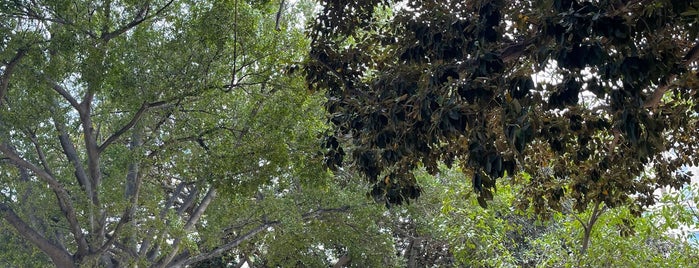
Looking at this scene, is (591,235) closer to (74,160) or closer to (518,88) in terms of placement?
(518,88)

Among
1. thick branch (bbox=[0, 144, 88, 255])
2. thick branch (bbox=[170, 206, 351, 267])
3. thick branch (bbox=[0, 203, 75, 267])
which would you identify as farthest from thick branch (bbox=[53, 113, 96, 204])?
thick branch (bbox=[170, 206, 351, 267])

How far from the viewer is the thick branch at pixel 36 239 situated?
8477 millimetres

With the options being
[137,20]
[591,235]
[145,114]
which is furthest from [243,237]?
[591,235]

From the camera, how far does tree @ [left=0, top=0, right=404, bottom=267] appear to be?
6.73m

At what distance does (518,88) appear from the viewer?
3.45 m

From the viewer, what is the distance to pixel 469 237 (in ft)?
25.2

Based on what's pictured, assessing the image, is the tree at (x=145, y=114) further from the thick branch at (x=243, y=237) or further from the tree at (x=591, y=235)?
the tree at (x=591, y=235)

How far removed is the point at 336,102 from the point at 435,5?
899 mm

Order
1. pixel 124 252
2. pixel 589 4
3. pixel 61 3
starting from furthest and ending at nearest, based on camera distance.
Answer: pixel 124 252, pixel 61 3, pixel 589 4

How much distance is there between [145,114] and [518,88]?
533 centimetres

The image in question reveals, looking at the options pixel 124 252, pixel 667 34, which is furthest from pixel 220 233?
pixel 667 34

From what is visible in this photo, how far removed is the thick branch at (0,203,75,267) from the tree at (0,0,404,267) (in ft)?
0.06

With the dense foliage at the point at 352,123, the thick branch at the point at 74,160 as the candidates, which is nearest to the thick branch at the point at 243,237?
the dense foliage at the point at 352,123

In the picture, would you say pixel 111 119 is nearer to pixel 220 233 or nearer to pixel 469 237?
pixel 220 233
